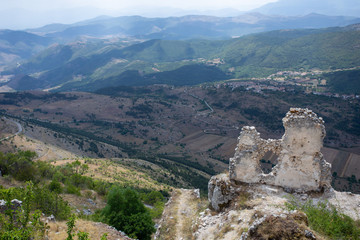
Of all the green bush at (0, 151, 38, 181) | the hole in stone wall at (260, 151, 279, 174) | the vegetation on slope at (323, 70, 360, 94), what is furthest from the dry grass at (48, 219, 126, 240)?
the vegetation on slope at (323, 70, 360, 94)

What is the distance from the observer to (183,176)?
6062 centimetres

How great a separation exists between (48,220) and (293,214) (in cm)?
1554

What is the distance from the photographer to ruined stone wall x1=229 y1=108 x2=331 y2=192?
58.4 ft

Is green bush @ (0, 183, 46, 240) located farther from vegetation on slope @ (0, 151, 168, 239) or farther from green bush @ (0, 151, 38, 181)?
green bush @ (0, 151, 38, 181)

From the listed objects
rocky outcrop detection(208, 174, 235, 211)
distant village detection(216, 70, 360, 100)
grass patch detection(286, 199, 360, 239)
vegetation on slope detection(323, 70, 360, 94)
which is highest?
grass patch detection(286, 199, 360, 239)

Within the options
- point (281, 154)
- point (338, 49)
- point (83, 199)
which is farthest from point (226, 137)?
point (338, 49)

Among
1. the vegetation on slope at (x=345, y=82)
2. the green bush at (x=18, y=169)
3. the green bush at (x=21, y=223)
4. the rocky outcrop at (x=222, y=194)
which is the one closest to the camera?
the green bush at (x=21, y=223)

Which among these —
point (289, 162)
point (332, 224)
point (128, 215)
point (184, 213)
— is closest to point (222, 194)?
point (184, 213)

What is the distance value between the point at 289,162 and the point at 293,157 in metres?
0.48

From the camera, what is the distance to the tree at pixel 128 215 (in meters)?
21.4

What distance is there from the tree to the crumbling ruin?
678 cm

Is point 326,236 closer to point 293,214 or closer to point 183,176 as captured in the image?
point 293,214

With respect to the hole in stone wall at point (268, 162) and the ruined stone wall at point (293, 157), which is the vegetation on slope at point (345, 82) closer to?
the hole in stone wall at point (268, 162)

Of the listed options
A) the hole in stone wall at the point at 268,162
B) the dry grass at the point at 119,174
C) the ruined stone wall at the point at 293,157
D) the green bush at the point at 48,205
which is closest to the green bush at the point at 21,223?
the green bush at the point at 48,205
